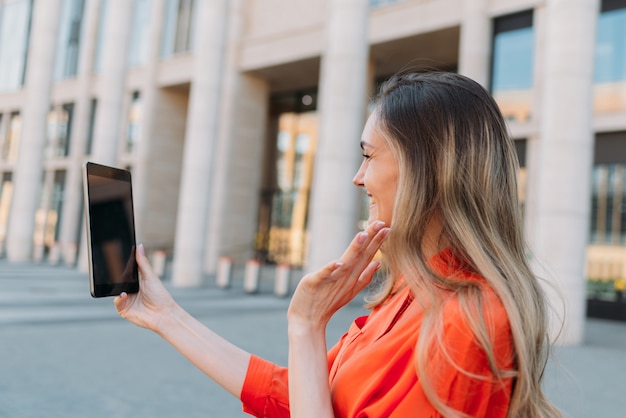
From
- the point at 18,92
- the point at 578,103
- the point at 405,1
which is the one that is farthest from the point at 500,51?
the point at 18,92

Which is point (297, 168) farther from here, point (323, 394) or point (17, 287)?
point (323, 394)

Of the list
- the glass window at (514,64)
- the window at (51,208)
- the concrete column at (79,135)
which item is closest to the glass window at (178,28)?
the concrete column at (79,135)

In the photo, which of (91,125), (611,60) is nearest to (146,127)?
(91,125)

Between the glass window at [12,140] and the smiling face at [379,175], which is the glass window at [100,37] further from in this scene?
the smiling face at [379,175]

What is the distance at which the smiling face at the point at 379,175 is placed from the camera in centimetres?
152

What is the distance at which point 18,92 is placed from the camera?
33.5m

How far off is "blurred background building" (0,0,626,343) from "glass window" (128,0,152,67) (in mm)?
85

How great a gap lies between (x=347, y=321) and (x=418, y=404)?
11.6m

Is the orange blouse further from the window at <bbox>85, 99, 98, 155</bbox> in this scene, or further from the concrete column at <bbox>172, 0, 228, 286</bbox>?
the window at <bbox>85, 99, 98, 155</bbox>

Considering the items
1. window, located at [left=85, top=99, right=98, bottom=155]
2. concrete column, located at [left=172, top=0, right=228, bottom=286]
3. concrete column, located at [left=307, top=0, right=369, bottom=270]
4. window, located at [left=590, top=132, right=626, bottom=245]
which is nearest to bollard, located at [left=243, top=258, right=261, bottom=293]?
concrete column, located at [left=172, top=0, right=228, bottom=286]

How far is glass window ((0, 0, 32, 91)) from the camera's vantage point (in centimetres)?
3366

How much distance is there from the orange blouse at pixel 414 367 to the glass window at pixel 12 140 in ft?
125

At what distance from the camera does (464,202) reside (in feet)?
4.58

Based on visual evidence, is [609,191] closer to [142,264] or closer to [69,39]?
[142,264]
